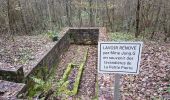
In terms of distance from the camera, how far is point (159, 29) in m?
13.8

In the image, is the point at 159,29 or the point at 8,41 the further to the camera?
the point at 159,29

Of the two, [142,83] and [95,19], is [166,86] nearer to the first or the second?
[142,83]

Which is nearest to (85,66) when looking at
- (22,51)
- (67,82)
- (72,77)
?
(72,77)

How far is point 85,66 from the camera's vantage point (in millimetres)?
9195

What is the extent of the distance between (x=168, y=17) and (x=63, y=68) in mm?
7243

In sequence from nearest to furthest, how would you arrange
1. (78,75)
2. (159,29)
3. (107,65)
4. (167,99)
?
(107,65)
(167,99)
(78,75)
(159,29)

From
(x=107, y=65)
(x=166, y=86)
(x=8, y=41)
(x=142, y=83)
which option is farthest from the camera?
(x=8, y=41)

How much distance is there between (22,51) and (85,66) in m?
2.64

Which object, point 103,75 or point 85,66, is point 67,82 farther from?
point 85,66

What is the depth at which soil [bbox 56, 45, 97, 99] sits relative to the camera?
7.00 metres

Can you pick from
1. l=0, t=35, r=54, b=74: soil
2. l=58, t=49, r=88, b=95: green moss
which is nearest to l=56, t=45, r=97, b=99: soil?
l=58, t=49, r=88, b=95: green moss

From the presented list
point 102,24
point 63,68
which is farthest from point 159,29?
point 63,68

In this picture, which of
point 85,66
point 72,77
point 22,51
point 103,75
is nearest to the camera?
point 103,75

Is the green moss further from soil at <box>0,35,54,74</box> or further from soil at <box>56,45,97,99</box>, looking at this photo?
soil at <box>0,35,54,74</box>
